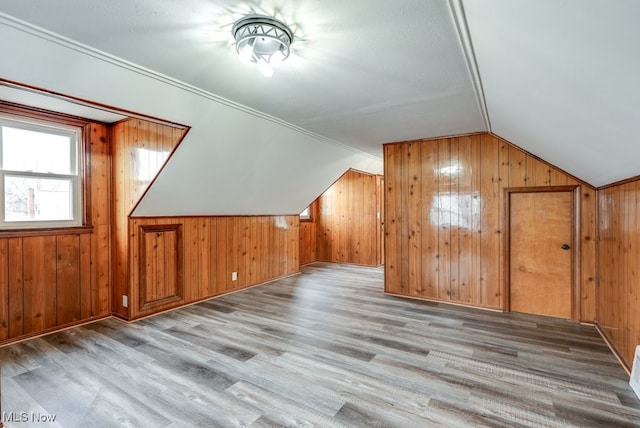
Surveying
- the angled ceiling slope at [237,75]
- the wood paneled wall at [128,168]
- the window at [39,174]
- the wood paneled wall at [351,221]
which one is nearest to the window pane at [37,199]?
the window at [39,174]

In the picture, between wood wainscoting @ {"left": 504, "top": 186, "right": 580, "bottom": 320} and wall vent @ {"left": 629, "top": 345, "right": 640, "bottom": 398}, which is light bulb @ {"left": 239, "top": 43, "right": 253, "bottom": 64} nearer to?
wall vent @ {"left": 629, "top": 345, "right": 640, "bottom": 398}

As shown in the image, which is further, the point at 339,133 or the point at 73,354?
the point at 339,133

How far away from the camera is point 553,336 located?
3.11 m

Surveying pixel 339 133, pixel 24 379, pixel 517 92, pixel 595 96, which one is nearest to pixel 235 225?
pixel 339 133

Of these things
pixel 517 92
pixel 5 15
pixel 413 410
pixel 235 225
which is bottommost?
pixel 413 410

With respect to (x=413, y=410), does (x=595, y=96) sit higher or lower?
higher

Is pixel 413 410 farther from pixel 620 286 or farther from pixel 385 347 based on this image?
pixel 620 286

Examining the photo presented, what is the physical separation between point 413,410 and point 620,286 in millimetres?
2195

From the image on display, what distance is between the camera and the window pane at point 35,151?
2.98 m

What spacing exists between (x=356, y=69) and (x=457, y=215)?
2.72 meters

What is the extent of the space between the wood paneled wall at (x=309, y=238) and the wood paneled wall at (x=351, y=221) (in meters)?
0.08

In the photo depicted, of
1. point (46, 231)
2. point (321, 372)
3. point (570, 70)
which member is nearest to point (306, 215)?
point (46, 231)

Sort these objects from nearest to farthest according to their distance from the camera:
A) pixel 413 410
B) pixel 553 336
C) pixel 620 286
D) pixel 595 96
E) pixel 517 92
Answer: pixel 595 96 → pixel 413 410 → pixel 517 92 → pixel 620 286 → pixel 553 336

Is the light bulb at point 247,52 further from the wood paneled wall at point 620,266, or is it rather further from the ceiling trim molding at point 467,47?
the wood paneled wall at point 620,266
